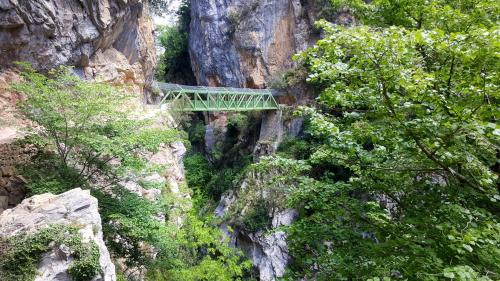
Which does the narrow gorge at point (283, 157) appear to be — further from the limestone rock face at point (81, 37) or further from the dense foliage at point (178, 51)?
the dense foliage at point (178, 51)

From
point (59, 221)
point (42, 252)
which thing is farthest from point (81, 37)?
point (42, 252)

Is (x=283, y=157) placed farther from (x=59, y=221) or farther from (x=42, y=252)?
(x=42, y=252)

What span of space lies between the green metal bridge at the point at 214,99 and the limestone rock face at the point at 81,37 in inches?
53.4

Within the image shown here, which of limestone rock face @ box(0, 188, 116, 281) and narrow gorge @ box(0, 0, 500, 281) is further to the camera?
limestone rock face @ box(0, 188, 116, 281)

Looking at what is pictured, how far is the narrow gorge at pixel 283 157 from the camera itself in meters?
3.10

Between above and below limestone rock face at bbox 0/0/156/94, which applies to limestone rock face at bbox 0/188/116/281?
below

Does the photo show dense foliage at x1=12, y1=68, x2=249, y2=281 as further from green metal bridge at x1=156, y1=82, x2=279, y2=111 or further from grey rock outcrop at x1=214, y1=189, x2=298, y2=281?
green metal bridge at x1=156, y1=82, x2=279, y2=111

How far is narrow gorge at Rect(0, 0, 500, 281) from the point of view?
3.10 m

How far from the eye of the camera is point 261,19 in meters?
22.3

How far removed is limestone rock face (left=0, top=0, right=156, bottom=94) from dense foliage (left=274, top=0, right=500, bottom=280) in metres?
8.76

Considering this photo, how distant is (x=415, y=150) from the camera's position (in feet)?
11.5

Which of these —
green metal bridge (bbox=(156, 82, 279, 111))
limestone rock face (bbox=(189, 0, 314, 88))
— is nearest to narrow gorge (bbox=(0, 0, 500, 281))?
green metal bridge (bbox=(156, 82, 279, 111))

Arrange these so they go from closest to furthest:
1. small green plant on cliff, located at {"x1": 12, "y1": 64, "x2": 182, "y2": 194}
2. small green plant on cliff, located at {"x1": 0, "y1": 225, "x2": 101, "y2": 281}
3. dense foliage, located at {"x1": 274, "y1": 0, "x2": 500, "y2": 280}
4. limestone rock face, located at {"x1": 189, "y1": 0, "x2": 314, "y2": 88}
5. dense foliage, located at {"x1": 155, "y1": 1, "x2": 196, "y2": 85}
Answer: dense foliage, located at {"x1": 274, "y1": 0, "x2": 500, "y2": 280}
small green plant on cliff, located at {"x1": 0, "y1": 225, "x2": 101, "y2": 281}
small green plant on cliff, located at {"x1": 12, "y1": 64, "x2": 182, "y2": 194}
limestone rock face, located at {"x1": 189, "y1": 0, "x2": 314, "y2": 88}
dense foliage, located at {"x1": 155, "y1": 1, "x2": 196, "y2": 85}

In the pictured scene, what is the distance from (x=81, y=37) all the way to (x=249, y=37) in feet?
43.4
